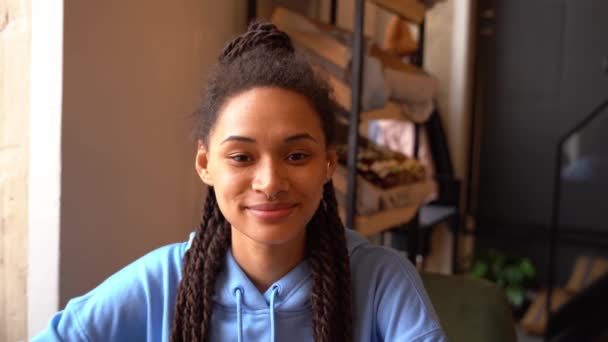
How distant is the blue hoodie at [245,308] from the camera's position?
0.77m

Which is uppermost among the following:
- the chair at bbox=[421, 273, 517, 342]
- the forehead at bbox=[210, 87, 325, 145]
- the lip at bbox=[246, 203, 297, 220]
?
the forehead at bbox=[210, 87, 325, 145]

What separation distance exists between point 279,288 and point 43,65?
59cm

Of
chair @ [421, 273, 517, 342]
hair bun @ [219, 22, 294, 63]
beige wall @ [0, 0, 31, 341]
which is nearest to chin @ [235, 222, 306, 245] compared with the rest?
hair bun @ [219, 22, 294, 63]

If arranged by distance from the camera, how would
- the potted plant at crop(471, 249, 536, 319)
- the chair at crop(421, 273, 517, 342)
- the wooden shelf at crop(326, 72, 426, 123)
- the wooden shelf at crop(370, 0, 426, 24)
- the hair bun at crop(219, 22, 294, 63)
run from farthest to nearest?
the potted plant at crop(471, 249, 536, 319)
the wooden shelf at crop(370, 0, 426, 24)
the wooden shelf at crop(326, 72, 426, 123)
the chair at crop(421, 273, 517, 342)
the hair bun at crop(219, 22, 294, 63)

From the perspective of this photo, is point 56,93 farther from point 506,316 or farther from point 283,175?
point 506,316

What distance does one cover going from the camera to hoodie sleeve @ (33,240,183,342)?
2.51 ft

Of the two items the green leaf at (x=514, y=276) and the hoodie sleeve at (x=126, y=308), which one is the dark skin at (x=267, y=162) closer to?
the hoodie sleeve at (x=126, y=308)

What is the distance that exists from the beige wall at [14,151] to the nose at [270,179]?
53 centimetres

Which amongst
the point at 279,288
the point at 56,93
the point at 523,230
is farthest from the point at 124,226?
the point at 523,230

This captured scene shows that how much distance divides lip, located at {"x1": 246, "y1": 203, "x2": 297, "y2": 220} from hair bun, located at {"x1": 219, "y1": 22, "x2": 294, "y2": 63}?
246 millimetres

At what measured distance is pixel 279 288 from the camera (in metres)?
0.79

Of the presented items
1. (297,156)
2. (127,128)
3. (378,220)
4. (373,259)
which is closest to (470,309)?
(378,220)

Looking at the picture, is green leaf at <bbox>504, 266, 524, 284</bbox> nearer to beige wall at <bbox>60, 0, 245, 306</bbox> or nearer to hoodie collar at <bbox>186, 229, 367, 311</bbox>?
beige wall at <bbox>60, 0, 245, 306</bbox>

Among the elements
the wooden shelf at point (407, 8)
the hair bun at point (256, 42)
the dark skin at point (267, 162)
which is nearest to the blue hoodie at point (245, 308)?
the dark skin at point (267, 162)
